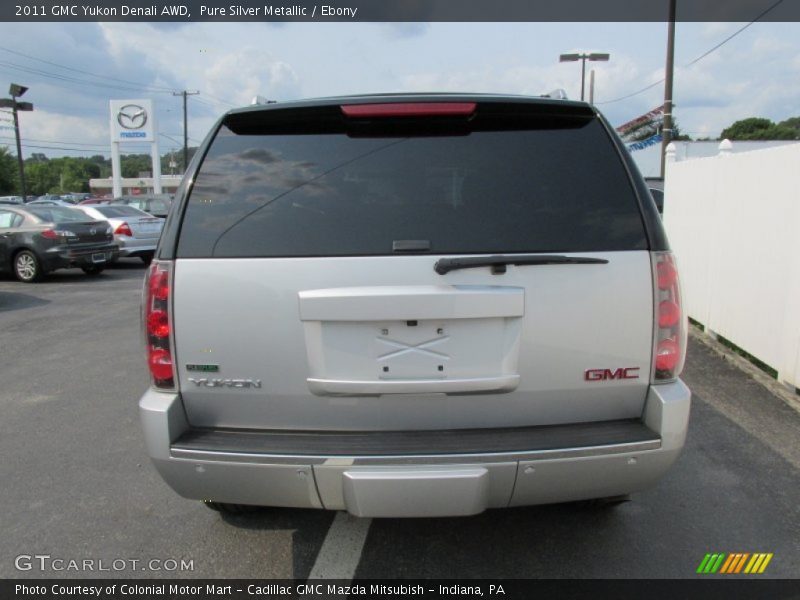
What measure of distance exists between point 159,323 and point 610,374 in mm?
1752

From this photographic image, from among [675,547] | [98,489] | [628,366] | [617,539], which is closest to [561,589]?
[617,539]

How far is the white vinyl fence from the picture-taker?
4.86m

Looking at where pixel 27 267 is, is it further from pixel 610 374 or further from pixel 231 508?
pixel 610 374

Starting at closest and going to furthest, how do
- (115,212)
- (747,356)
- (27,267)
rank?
1. (747,356)
2. (27,267)
3. (115,212)

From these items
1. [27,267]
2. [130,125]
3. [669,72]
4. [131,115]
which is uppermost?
[131,115]

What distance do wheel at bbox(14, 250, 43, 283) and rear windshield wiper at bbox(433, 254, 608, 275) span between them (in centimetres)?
1225

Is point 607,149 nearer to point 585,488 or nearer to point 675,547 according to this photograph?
point 585,488

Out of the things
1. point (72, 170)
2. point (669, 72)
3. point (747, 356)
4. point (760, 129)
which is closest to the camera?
point (747, 356)

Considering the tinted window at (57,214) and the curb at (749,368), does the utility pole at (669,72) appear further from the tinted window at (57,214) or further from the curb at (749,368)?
the tinted window at (57,214)

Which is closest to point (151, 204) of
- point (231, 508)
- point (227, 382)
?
point (231, 508)

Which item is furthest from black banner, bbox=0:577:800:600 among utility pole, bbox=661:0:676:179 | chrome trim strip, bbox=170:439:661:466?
utility pole, bbox=661:0:676:179

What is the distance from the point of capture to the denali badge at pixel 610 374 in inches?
88.7

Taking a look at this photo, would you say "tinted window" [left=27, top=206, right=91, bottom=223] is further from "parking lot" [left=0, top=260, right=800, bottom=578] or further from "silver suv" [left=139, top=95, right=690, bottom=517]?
"silver suv" [left=139, top=95, right=690, bottom=517]

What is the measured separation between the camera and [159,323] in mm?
2275
